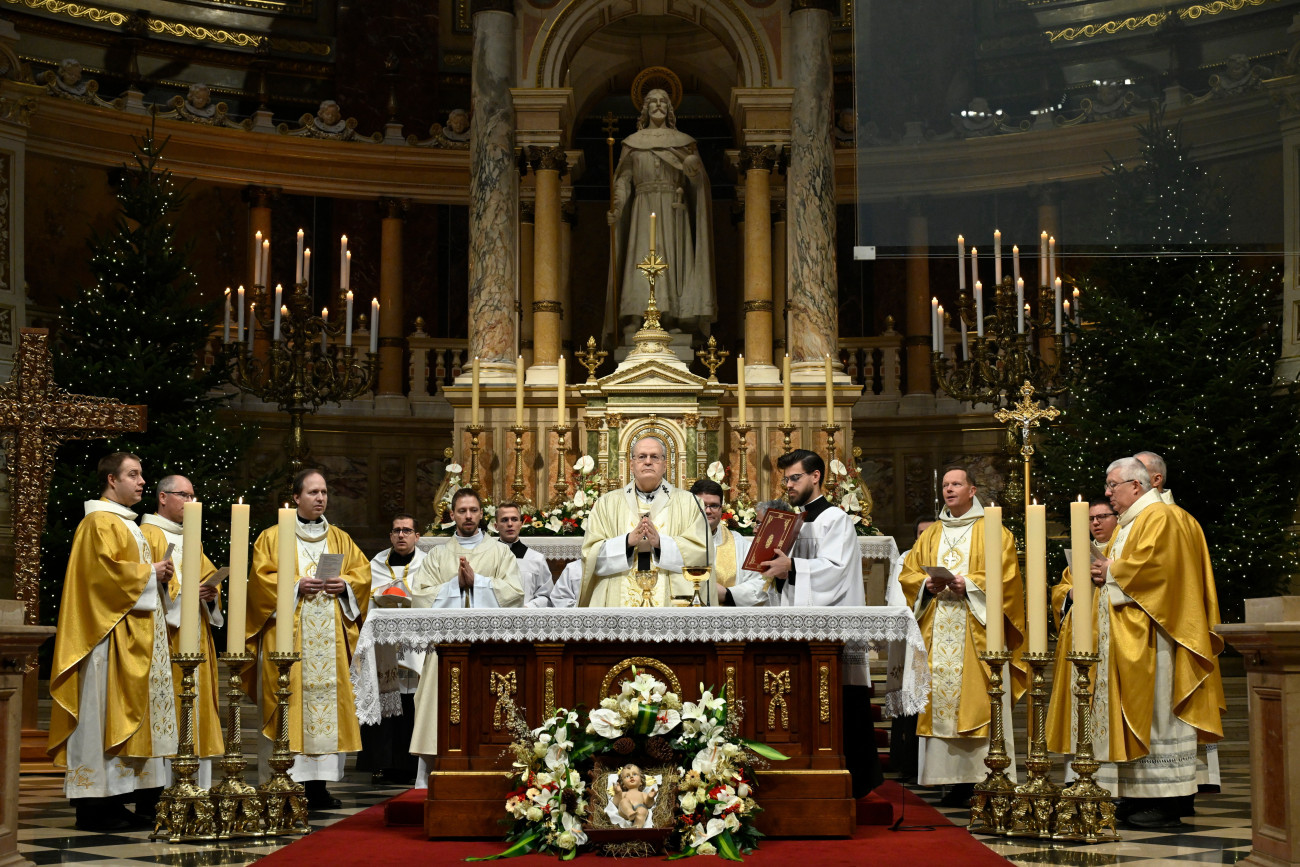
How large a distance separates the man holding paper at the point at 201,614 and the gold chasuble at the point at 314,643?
10.5 inches

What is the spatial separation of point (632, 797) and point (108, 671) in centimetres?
284

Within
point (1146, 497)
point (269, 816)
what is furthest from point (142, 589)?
point (1146, 497)

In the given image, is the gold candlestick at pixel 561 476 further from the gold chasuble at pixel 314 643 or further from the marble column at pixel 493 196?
the gold chasuble at pixel 314 643

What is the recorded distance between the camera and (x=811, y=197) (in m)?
11.9

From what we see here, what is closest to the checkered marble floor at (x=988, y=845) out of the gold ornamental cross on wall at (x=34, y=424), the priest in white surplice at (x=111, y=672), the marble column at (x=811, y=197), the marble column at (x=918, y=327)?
the priest in white surplice at (x=111, y=672)

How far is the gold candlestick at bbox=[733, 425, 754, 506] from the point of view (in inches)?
400

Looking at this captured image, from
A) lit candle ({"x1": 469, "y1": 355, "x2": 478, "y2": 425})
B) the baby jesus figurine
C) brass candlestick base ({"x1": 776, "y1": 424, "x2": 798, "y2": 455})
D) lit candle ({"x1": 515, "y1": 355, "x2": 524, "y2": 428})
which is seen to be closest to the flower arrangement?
the baby jesus figurine

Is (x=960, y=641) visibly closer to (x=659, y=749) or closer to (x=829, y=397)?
(x=659, y=749)

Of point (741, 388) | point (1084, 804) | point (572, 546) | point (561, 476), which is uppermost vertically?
point (741, 388)

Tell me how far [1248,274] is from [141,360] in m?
8.62

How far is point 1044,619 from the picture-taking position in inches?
242

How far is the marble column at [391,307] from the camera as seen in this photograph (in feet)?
49.9

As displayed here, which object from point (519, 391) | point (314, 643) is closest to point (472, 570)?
point (314, 643)

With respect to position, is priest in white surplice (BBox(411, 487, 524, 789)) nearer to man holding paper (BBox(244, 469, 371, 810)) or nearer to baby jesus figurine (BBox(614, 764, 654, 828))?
man holding paper (BBox(244, 469, 371, 810))
